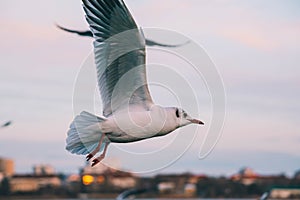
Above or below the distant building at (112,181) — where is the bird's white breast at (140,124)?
above

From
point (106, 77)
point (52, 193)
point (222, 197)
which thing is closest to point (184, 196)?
point (222, 197)

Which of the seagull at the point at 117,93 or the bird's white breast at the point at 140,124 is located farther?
the seagull at the point at 117,93

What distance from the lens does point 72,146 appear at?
11289mm

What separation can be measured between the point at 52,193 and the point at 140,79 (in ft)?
230

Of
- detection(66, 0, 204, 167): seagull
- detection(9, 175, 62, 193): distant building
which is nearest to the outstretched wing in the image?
detection(66, 0, 204, 167): seagull

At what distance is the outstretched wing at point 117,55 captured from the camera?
11195mm

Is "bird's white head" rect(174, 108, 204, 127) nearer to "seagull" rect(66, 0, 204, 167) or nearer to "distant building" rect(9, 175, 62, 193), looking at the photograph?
"seagull" rect(66, 0, 204, 167)

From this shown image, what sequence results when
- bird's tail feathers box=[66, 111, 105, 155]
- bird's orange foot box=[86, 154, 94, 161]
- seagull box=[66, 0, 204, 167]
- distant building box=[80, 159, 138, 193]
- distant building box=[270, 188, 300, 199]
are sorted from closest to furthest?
bird's orange foot box=[86, 154, 94, 161] → seagull box=[66, 0, 204, 167] → bird's tail feathers box=[66, 111, 105, 155] → distant building box=[80, 159, 138, 193] → distant building box=[270, 188, 300, 199]

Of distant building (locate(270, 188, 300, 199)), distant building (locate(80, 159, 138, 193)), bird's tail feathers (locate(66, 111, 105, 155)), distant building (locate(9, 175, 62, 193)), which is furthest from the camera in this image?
distant building (locate(270, 188, 300, 199))

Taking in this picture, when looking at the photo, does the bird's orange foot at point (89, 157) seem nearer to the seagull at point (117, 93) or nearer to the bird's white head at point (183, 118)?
the seagull at point (117, 93)

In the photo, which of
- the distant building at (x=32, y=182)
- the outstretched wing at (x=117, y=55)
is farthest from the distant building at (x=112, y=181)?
the outstretched wing at (x=117, y=55)

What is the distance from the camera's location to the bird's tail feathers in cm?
1110

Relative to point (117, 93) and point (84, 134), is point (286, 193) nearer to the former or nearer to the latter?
point (117, 93)

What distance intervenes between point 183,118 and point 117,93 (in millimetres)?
837
